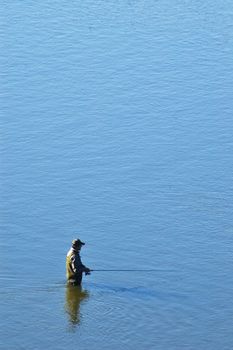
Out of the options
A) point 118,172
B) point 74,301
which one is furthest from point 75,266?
point 118,172

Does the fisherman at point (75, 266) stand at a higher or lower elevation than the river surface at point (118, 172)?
lower

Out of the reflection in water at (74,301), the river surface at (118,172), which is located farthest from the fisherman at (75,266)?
the river surface at (118,172)

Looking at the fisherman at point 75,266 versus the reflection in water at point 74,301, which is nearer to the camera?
the reflection in water at point 74,301

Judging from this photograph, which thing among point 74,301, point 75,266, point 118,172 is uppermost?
point 118,172

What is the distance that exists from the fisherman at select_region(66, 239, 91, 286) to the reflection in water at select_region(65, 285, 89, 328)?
0.16 metres

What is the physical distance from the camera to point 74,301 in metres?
27.5

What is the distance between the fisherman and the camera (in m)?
27.3

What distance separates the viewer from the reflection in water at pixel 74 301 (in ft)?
88.0

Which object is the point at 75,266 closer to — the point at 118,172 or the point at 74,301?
the point at 74,301

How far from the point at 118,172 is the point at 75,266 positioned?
7.99m

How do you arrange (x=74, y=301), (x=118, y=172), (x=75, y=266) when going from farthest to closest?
(x=118, y=172)
(x=74, y=301)
(x=75, y=266)

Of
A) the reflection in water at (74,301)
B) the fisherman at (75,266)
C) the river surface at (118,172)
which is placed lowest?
the reflection in water at (74,301)

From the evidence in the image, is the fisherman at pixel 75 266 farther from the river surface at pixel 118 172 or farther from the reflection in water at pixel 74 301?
the river surface at pixel 118 172

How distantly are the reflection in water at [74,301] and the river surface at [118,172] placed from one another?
5cm
